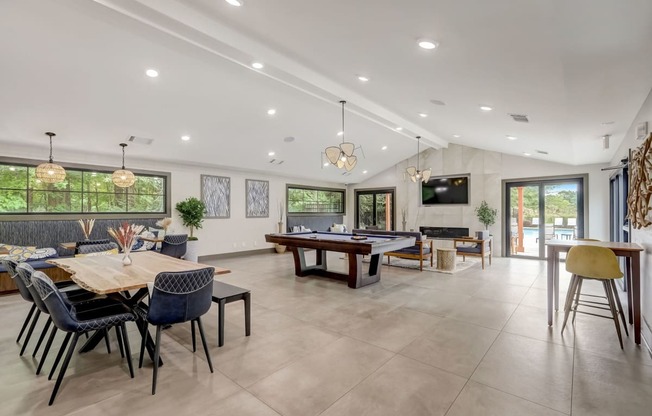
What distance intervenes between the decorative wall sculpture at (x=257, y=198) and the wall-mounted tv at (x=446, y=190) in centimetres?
528

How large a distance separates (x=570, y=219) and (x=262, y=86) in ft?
26.5

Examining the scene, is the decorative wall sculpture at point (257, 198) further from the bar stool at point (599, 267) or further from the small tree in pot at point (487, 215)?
the bar stool at point (599, 267)

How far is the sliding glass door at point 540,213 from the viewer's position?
7.83 metres

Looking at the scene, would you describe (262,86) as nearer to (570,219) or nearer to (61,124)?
(61,124)

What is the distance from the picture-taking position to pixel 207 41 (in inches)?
136

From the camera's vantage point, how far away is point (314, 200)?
38.1 feet

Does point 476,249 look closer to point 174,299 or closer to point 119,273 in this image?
point 174,299

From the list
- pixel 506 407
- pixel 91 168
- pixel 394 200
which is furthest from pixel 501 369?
pixel 394 200

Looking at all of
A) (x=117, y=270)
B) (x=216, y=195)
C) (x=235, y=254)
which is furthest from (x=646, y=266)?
(x=216, y=195)

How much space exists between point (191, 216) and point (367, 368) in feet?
20.8

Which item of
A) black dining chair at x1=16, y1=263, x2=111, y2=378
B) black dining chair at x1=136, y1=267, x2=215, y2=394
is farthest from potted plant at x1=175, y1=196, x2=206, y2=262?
black dining chair at x1=136, y1=267, x2=215, y2=394

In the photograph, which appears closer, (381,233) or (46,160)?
(46,160)

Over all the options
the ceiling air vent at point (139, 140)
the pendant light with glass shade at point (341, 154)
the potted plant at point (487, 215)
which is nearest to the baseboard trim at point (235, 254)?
the ceiling air vent at point (139, 140)

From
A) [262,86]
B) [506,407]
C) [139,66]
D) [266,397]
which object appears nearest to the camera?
[506,407]
